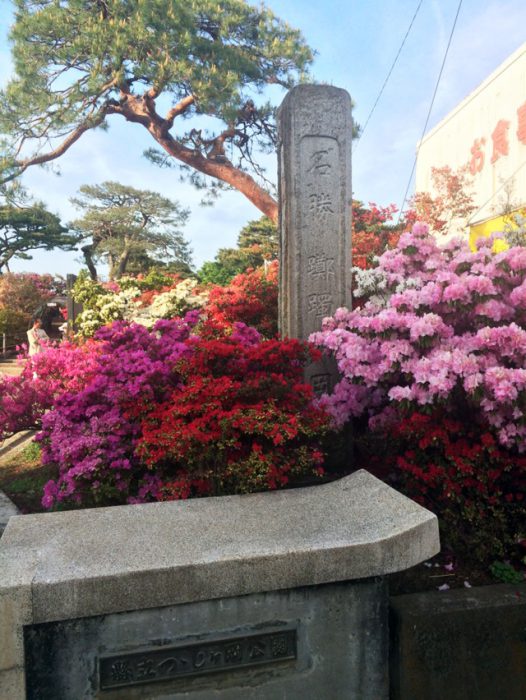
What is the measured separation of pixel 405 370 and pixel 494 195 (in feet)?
39.9

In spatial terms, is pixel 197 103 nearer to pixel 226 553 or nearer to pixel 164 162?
pixel 164 162

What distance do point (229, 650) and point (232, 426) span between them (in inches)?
40.4

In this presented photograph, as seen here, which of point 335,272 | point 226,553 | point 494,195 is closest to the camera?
point 226,553

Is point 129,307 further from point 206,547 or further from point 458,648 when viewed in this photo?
point 458,648

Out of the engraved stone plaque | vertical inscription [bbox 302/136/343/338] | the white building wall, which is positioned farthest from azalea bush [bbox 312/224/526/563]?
the white building wall

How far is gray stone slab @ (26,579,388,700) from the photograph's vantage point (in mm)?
1836

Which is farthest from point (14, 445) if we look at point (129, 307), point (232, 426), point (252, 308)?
point (232, 426)

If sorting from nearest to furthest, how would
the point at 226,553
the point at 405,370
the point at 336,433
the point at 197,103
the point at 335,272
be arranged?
the point at 226,553 → the point at 405,370 → the point at 336,433 → the point at 335,272 → the point at 197,103

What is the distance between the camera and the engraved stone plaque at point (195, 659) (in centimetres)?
186

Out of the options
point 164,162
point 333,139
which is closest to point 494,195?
point 164,162

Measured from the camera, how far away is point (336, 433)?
3.78 metres

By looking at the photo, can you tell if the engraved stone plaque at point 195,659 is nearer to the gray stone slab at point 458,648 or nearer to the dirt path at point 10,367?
the gray stone slab at point 458,648

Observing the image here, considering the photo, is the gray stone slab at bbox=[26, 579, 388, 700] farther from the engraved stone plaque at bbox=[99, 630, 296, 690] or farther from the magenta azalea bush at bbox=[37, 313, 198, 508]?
the magenta azalea bush at bbox=[37, 313, 198, 508]

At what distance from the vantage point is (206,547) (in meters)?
2.02
